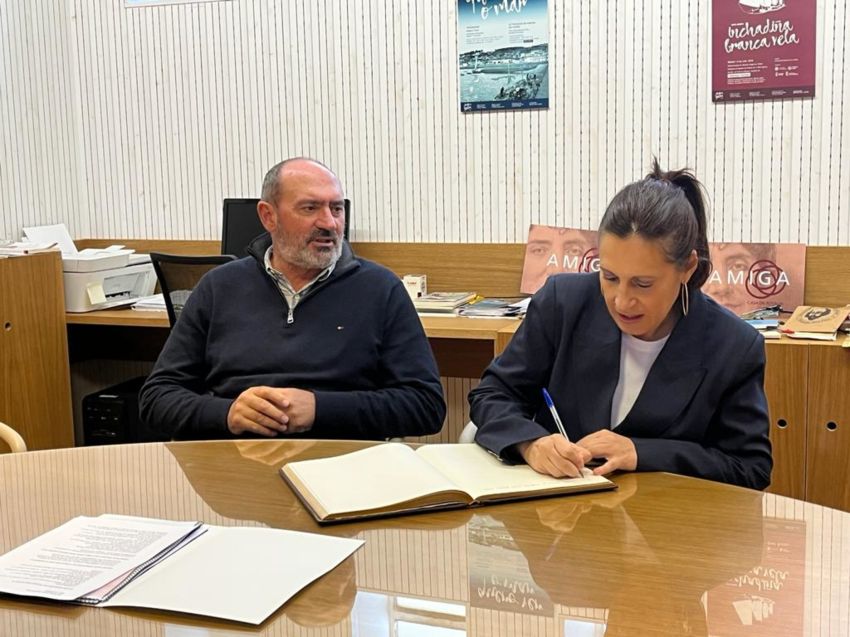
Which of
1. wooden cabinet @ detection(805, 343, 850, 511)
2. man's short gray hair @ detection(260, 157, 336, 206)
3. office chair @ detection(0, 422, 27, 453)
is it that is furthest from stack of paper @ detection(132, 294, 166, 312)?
wooden cabinet @ detection(805, 343, 850, 511)

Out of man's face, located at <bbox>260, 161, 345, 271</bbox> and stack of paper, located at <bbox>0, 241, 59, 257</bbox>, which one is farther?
stack of paper, located at <bbox>0, 241, 59, 257</bbox>

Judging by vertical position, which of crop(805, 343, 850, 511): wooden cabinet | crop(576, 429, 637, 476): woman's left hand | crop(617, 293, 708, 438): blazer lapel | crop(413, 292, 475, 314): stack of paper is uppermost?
crop(617, 293, 708, 438): blazer lapel

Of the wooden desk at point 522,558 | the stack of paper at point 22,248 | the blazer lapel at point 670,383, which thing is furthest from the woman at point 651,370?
the stack of paper at point 22,248

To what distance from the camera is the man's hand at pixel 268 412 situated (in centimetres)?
235

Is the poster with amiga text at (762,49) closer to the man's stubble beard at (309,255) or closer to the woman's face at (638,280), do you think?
the man's stubble beard at (309,255)

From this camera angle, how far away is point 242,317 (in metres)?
2.69

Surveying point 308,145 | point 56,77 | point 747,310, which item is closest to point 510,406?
point 747,310

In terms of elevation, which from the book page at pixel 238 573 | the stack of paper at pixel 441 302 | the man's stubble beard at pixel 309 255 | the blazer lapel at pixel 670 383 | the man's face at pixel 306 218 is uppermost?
the man's face at pixel 306 218

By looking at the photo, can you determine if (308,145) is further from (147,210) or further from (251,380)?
(251,380)

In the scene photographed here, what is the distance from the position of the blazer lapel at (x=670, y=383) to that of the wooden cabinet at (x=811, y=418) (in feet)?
4.02

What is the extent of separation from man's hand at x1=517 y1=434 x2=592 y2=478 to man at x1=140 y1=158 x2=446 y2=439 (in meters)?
0.78

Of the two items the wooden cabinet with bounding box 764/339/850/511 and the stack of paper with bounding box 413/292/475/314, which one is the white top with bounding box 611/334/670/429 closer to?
the wooden cabinet with bounding box 764/339/850/511

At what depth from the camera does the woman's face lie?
1892 millimetres

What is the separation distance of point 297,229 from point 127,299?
1.73 meters
